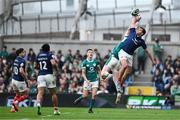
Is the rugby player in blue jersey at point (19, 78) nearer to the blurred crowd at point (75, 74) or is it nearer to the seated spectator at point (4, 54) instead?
the blurred crowd at point (75, 74)

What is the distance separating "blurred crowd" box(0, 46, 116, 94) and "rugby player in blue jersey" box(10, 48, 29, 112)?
25.7 ft

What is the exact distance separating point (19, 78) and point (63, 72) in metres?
11.1

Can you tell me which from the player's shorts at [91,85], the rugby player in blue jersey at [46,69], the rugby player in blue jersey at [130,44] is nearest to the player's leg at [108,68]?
the rugby player in blue jersey at [130,44]

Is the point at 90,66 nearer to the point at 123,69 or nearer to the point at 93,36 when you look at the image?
the point at 123,69

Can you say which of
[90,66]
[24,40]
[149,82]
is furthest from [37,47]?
[90,66]

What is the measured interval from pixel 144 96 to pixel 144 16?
10.7m

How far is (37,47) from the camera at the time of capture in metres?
46.3

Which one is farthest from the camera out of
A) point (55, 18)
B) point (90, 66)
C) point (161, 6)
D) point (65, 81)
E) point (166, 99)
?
point (55, 18)

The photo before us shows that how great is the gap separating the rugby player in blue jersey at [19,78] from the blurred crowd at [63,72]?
783cm

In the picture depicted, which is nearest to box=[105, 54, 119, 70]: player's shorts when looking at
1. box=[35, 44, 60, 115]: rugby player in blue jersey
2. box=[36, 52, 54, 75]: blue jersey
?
box=[35, 44, 60, 115]: rugby player in blue jersey

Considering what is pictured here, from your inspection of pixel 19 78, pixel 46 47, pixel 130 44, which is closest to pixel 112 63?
pixel 130 44

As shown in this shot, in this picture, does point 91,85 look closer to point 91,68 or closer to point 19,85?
point 91,68

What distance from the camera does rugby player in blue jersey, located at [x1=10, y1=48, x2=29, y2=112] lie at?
96.9ft

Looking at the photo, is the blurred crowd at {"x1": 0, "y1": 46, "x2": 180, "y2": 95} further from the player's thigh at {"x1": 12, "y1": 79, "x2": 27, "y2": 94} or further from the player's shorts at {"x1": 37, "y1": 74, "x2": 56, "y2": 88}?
the player's shorts at {"x1": 37, "y1": 74, "x2": 56, "y2": 88}
